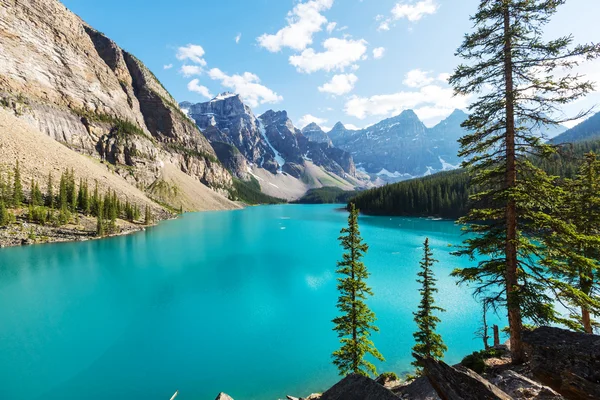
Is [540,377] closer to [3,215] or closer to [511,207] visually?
[511,207]

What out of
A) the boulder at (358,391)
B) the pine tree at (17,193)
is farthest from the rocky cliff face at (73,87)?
the boulder at (358,391)

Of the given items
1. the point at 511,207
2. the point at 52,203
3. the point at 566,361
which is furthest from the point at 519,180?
the point at 52,203

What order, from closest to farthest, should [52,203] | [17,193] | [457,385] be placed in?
[457,385] < [17,193] < [52,203]

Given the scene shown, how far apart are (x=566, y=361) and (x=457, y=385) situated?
96.4 inches

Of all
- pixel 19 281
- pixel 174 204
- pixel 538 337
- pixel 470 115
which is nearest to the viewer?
pixel 538 337

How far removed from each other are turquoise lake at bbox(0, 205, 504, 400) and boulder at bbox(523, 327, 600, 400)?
13.2 m

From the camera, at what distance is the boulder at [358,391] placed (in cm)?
503

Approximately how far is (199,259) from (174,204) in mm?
104389

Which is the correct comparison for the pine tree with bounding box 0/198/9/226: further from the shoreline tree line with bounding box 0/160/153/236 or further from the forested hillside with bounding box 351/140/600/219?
the forested hillside with bounding box 351/140/600/219

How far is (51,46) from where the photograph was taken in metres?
120

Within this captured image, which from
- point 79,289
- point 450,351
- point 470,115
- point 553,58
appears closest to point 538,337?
point 470,115

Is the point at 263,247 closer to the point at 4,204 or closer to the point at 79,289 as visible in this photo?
the point at 79,289

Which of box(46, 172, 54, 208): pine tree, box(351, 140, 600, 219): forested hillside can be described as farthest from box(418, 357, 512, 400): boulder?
box(351, 140, 600, 219): forested hillside

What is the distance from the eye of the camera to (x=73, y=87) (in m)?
126
